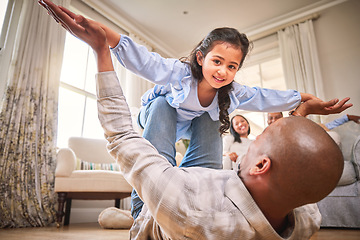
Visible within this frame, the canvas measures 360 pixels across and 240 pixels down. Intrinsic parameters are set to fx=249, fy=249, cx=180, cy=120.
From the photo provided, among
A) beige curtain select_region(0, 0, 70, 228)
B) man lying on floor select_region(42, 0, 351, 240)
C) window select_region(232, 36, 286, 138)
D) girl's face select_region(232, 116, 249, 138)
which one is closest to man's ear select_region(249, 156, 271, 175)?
man lying on floor select_region(42, 0, 351, 240)

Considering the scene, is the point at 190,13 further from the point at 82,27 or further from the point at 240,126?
the point at 82,27

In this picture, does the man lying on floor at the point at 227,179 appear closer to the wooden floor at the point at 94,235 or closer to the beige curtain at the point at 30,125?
the wooden floor at the point at 94,235

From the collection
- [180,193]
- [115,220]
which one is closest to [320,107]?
[180,193]

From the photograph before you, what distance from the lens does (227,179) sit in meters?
0.61

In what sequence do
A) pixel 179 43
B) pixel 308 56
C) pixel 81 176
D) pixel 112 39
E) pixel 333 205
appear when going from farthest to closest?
pixel 179 43 → pixel 308 56 → pixel 81 176 → pixel 333 205 → pixel 112 39

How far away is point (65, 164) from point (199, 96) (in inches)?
64.7

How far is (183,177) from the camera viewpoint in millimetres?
554

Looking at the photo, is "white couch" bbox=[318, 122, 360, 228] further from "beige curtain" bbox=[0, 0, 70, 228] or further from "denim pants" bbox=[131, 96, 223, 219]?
"beige curtain" bbox=[0, 0, 70, 228]

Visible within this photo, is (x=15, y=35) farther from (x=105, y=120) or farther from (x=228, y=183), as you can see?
(x=228, y=183)

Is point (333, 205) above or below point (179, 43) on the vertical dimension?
below

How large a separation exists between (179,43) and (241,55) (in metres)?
3.82

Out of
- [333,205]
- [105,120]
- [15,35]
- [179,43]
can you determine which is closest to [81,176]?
[15,35]

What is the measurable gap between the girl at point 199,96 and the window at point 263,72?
3.19 metres

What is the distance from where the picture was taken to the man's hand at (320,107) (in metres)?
1.07
